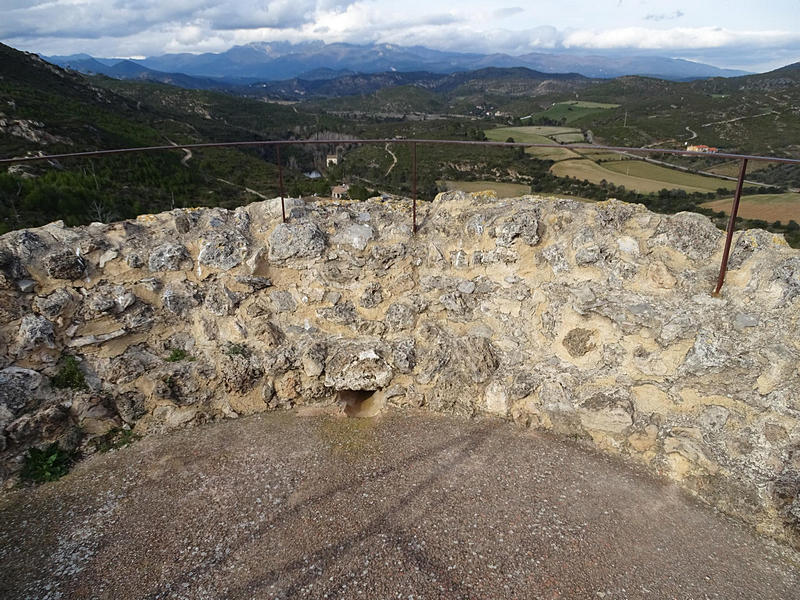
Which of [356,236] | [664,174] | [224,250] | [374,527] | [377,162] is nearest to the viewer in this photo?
[374,527]

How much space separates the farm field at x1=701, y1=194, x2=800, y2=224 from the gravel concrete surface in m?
5.34

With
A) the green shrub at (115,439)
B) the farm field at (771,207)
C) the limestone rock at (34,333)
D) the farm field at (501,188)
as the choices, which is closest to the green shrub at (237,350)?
the green shrub at (115,439)

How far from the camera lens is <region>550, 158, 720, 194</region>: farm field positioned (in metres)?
19.8

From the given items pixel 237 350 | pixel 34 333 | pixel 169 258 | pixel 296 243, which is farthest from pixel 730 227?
pixel 34 333

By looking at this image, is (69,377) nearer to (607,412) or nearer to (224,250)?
(224,250)

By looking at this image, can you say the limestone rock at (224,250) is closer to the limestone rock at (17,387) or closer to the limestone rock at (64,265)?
the limestone rock at (64,265)

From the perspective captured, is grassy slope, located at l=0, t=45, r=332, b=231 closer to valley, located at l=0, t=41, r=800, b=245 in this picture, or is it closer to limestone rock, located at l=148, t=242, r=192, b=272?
valley, located at l=0, t=41, r=800, b=245

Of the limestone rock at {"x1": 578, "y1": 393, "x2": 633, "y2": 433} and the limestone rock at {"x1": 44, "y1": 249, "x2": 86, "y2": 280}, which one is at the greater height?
the limestone rock at {"x1": 44, "y1": 249, "x2": 86, "y2": 280}

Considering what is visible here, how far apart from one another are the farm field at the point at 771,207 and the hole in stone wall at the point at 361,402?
7.50m

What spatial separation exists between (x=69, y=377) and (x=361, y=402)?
4792 millimetres

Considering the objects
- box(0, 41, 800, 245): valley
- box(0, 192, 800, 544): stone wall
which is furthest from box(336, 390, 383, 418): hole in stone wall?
box(0, 41, 800, 245): valley

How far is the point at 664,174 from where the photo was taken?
2398 cm

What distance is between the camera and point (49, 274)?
7.42 meters

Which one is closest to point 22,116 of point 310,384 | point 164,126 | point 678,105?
point 164,126
